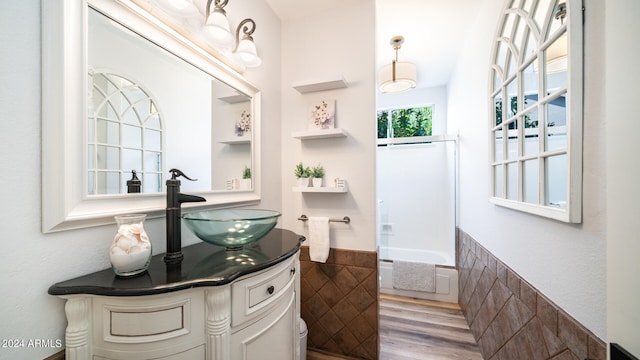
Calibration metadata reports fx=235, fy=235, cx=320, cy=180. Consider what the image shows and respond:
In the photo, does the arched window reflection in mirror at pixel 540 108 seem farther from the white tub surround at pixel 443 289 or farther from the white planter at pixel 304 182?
the white tub surround at pixel 443 289

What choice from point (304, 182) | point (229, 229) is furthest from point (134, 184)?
point (304, 182)

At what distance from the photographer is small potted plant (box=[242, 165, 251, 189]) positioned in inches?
61.3

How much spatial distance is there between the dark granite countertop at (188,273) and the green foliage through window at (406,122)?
3.34 meters

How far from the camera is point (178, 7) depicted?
0.99 meters

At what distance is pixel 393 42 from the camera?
2.33 m

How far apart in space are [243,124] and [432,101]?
127 inches

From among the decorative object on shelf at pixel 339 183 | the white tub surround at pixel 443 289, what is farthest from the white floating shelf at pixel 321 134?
the white tub surround at pixel 443 289

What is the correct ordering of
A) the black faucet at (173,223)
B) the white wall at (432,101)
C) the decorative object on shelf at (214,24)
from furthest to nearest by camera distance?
the white wall at (432,101)
the decorative object on shelf at (214,24)
the black faucet at (173,223)

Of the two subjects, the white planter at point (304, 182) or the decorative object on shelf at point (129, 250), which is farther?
the white planter at point (304, 182)

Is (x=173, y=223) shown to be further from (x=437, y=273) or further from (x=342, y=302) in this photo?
(x=437, y=273)

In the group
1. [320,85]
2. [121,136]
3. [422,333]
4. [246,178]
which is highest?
[320,85]

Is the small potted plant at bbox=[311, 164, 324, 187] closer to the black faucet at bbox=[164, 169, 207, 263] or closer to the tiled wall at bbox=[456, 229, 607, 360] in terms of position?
the black faucet at bbox=[164, 169, 207, 263]

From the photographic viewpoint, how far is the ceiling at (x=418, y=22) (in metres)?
1.83

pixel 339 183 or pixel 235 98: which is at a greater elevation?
pixel 235 98
